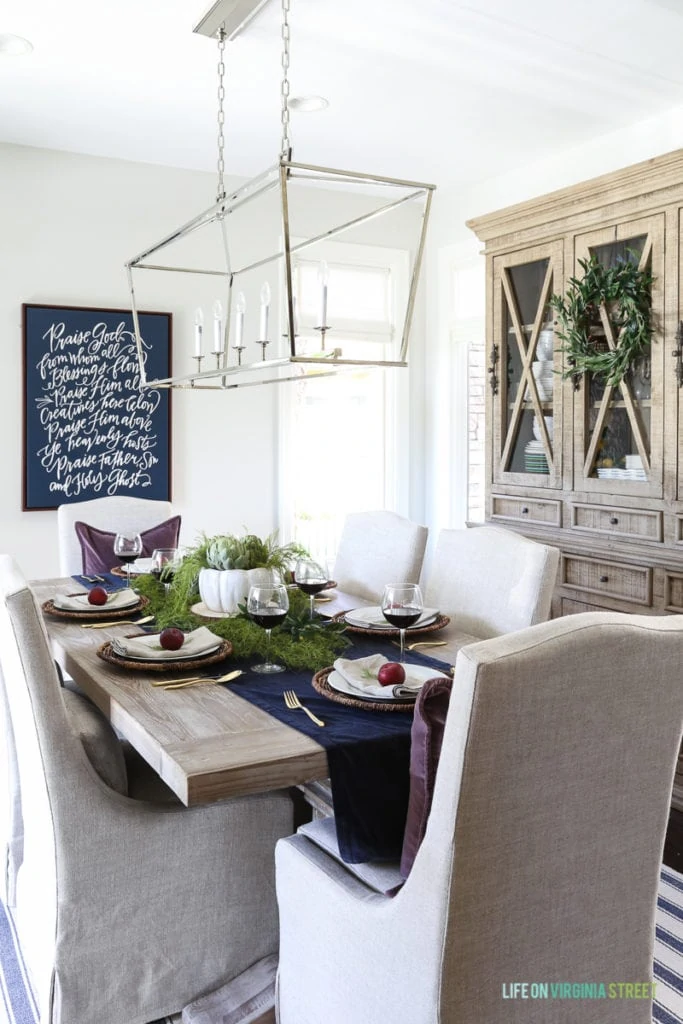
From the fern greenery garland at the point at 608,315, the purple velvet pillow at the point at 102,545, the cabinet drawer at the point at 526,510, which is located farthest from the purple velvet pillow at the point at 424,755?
the cabinet drawer at the point at 526,510

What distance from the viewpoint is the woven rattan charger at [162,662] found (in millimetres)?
1931

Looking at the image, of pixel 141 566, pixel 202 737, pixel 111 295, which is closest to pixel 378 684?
pixel 202 737

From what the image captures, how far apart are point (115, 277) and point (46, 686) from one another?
10.4ft

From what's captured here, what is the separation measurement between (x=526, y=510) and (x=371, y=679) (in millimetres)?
2175

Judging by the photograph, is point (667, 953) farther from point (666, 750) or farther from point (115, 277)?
point (115, 277)

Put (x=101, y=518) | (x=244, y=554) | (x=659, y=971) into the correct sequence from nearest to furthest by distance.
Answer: (x=659, y=971) < (x=244, y=554) < (x=101, y=518)

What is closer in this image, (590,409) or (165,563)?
(165,563)

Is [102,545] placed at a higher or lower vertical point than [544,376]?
lower

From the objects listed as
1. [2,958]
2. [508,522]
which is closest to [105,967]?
[2,958]

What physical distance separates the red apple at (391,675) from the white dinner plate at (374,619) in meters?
0.51

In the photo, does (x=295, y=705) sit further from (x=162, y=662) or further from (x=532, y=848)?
(x=532, y=848)

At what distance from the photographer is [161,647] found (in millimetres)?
2035

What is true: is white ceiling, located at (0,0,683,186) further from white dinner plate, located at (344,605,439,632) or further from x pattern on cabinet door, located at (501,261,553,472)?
white dinner plate, located at (344,605,439,632)

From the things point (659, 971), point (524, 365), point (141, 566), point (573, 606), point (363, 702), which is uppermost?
point (524, 365)
